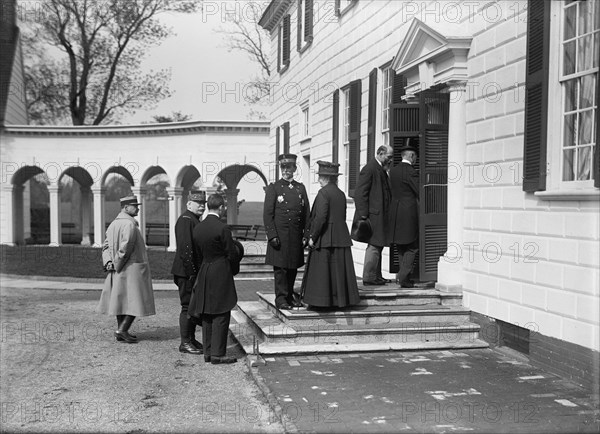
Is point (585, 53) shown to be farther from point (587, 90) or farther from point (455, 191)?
point (455, 191)

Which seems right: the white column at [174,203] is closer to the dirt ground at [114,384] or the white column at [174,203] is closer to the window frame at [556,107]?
the dirt ground at [114,384]

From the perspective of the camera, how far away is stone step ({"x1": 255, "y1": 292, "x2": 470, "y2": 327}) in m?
8.45

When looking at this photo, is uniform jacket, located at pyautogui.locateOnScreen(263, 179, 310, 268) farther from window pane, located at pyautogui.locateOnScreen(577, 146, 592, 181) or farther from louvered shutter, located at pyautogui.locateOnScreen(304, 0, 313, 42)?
louvered shutter, located at pyautogui.locateOnScreen(304, 0, 313, 42)

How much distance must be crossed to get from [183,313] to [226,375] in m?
1.45

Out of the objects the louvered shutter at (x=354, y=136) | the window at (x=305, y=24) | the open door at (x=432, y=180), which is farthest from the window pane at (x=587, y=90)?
the window at (x=305, y=24)

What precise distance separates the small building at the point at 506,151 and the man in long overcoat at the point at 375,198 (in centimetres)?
53

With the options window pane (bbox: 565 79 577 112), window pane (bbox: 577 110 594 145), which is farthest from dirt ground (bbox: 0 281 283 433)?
window pane (bbox: 565 79 577 112)

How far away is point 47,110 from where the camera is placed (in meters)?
26.7

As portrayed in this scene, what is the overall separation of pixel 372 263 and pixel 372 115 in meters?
3.94

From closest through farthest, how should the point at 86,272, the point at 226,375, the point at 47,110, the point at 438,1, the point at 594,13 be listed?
Result: the point at 594,13 < the point at 226,375 < the point at 438,1 < the point at 86,272 < the point at 47,110

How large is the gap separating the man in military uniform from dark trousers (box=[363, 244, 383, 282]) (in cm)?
138

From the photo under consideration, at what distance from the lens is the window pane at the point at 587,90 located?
6.51m

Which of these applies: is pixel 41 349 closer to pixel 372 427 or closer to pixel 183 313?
pixel 183 313

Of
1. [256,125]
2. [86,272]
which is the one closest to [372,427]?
[86,272]
